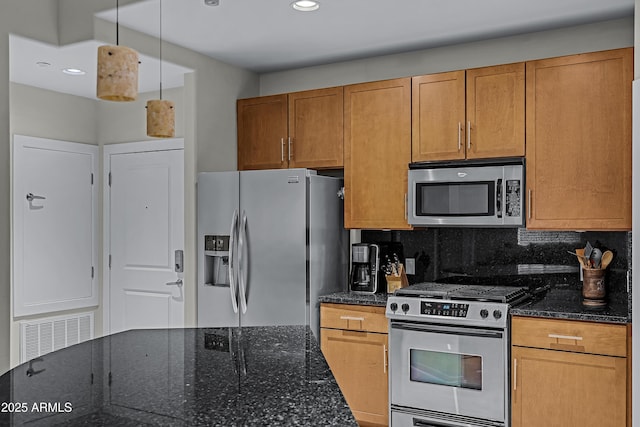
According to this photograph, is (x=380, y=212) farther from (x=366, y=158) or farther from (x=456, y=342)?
(x=456, y=342)

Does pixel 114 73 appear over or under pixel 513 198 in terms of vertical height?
over

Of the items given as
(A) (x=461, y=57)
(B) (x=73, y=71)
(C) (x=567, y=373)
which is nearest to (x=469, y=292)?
(C) (x=567, y=373)

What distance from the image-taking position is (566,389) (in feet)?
10.2

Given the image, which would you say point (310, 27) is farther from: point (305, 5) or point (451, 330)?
point (451, 330)

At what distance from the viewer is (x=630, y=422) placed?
2990 mm

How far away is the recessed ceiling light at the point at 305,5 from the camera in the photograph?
3.21 meters

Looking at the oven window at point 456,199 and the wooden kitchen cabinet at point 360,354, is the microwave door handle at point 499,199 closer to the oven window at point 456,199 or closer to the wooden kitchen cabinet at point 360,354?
the oven window at point 456,199

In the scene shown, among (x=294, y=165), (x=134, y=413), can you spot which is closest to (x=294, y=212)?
(x=294, y=165)

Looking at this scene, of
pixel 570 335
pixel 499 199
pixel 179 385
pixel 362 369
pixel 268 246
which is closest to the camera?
pixel 179 385

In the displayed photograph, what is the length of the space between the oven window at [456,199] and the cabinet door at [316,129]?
0.66m

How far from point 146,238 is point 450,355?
8.71ft

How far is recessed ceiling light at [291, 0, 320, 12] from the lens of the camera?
3.21 meters

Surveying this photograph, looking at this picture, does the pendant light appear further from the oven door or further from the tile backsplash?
the tile backsplash

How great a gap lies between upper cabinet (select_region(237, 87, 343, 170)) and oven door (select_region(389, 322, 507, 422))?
1.29 metres
